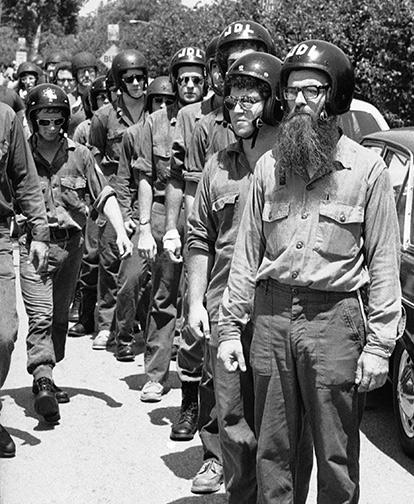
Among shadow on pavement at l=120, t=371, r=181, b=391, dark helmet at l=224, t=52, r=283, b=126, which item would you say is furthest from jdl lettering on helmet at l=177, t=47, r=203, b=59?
dark helmet at l=224, t=52, r=283, b=126

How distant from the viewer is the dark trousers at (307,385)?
13.7 ft

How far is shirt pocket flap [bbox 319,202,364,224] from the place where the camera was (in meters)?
4.18

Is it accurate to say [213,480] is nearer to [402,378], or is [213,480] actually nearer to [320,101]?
[402,378]

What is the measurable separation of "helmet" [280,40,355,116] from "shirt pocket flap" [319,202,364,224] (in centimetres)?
38

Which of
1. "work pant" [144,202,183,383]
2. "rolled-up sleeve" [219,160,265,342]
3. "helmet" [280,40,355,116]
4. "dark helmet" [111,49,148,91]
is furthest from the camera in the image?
"dark helmet" [111,49,148,91]

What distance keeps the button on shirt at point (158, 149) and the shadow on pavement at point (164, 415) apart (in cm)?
150

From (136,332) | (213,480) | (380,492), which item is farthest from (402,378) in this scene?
(136,332)

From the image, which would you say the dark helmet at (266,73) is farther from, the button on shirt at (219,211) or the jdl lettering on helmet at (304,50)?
the jdl lettering on helmet at (304,50)

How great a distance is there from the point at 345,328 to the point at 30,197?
2.79 m

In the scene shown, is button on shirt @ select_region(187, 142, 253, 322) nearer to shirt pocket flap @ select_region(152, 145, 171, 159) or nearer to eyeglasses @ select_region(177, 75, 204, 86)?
eyeglasses @ select_region(177, 75, 204, 86)

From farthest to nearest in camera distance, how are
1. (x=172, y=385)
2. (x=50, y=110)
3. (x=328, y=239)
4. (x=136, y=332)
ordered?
(x=136, y=332) < (x=172, y=385) < (x=50, y=110) < (x=328, y=239)

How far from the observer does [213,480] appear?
5676 mm

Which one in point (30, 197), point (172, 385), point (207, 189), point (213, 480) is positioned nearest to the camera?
point (207, 189)

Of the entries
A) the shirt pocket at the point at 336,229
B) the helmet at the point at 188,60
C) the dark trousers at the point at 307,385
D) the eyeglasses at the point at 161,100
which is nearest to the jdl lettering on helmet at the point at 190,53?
the helmet at the point at 188,60
